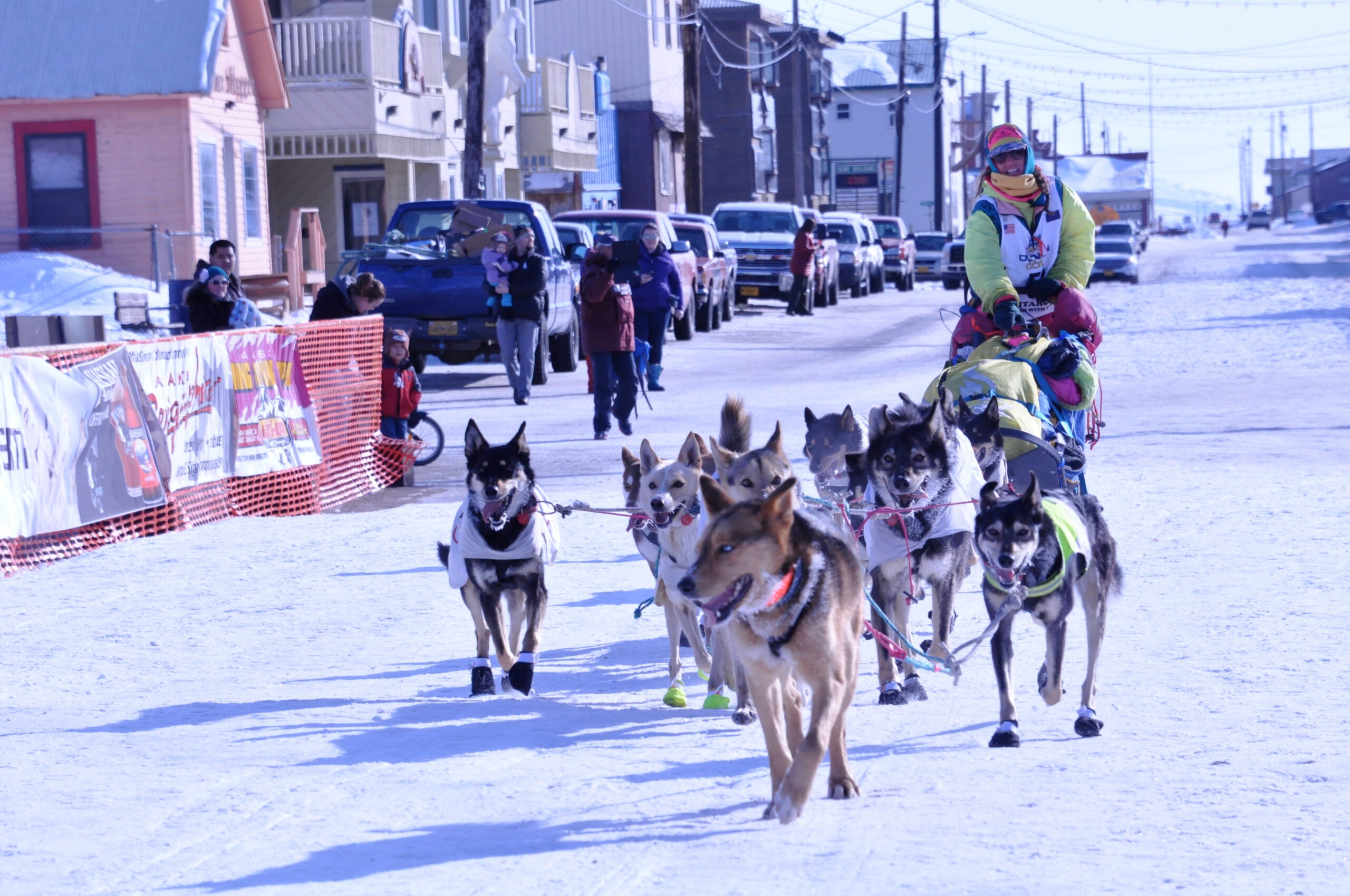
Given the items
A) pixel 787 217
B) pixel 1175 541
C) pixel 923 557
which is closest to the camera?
pixel 923 557

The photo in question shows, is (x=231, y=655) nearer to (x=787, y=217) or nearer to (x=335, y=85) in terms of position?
(x=335, y=85)

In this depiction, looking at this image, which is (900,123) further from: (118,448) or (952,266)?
(118,448)

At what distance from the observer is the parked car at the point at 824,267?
39.5 metres

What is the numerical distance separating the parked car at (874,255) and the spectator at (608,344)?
104 ft

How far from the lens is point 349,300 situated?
51.7 feet

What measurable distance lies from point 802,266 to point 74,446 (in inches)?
1069

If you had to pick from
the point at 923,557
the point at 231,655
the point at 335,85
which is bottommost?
the point at 231,655

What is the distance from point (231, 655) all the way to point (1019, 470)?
3833mm

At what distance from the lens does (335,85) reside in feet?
109

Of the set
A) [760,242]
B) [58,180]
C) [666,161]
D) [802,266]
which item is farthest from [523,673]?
[666,161]

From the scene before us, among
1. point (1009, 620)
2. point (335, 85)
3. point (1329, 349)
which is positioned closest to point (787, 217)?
point (335, 85)

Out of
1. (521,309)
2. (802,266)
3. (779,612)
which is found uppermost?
(802,266)

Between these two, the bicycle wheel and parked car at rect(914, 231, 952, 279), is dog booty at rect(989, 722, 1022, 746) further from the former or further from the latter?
parked car at rect(914, 231, 952, 279)

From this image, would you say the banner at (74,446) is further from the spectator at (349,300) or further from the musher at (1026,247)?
the musher at (1026,247)
